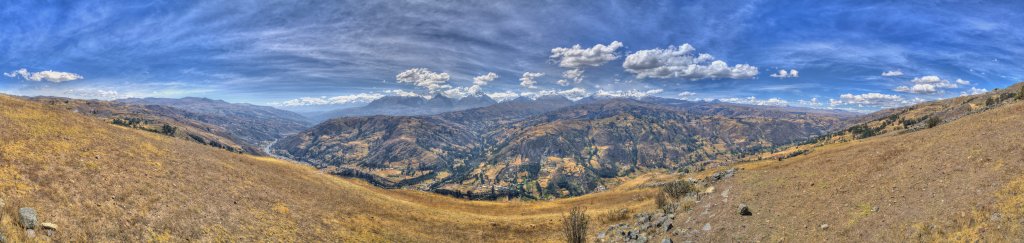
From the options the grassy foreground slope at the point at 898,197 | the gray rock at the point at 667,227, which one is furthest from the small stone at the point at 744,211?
the gray rock at the point at 667,227

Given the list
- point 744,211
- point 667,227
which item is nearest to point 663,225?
point 667,227

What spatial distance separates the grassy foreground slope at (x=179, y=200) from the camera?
837 inches

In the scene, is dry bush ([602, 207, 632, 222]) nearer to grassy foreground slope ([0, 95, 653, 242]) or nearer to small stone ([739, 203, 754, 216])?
grassy foreground slope ([0, 95, 653, 242])

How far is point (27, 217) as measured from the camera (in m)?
18.2

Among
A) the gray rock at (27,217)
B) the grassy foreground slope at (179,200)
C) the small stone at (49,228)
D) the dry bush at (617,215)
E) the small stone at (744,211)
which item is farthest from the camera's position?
the dry bush at (617,215)

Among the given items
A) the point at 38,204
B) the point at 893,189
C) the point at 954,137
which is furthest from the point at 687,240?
the point at 38,204

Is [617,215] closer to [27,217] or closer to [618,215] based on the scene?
[618,215]

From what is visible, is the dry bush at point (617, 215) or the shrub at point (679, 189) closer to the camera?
the shrub at point (679, 189)

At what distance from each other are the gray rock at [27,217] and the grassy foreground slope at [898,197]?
127ft

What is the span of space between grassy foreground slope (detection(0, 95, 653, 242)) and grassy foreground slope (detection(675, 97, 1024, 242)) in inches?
634

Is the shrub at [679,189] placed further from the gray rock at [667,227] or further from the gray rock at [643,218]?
the gray rock at [667,227]

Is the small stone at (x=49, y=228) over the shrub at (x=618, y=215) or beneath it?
over

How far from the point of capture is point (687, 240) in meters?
28.5

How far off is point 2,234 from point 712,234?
130 feet
